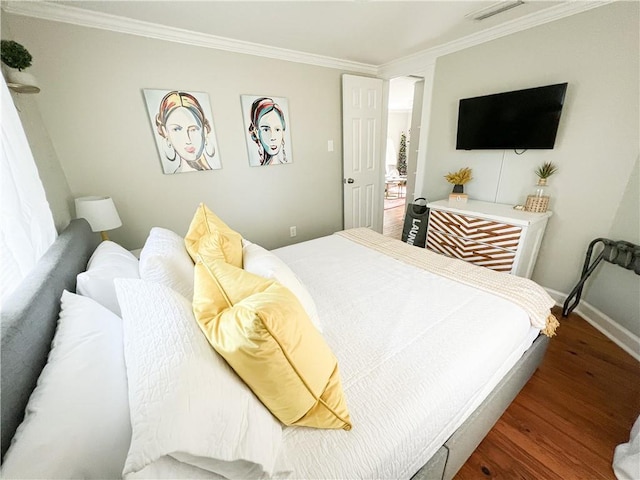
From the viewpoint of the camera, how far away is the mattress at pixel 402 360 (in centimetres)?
70

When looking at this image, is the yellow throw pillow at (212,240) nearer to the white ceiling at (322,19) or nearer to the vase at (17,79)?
the vase at (17,79)

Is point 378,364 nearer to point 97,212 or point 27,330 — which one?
point 27,330

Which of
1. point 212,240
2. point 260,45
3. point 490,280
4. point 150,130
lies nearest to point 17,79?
point 150,130

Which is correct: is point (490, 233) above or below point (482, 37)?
below

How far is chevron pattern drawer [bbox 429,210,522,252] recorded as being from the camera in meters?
2.08

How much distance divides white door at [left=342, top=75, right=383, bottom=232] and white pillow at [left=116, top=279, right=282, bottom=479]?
288 cm

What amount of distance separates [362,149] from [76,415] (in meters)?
3.38

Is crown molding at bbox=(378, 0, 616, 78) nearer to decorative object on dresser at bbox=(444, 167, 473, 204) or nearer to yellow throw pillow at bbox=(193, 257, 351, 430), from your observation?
decorative object on dresser at bbox=(444, 167, 473, 204)

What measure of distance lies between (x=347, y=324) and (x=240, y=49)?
259 centimetres

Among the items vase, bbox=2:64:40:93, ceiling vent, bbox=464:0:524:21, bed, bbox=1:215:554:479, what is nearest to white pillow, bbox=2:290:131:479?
bed, bbox=1:215:554:479

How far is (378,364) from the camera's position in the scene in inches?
37.3

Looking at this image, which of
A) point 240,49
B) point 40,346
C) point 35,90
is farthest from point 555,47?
point 35,90

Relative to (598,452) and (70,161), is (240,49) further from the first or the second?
(598,452)

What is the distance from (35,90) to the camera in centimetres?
141
